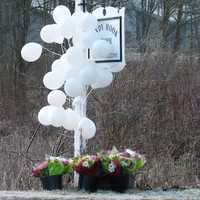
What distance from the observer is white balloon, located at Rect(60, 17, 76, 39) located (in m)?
6.52

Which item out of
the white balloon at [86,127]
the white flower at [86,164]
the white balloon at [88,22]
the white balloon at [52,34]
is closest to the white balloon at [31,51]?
the white balloon at [52,34]

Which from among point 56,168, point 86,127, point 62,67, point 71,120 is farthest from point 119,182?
point 62,67

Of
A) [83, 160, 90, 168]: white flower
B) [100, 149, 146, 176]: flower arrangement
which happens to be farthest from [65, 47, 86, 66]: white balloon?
[83, 160, 90, 168]: white flower

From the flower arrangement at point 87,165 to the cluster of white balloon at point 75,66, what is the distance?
0.62 metres

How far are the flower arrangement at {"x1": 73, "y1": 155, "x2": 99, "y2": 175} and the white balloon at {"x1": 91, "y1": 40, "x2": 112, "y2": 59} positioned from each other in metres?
1.08

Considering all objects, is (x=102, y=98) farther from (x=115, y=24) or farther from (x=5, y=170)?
(x=115, y=24)

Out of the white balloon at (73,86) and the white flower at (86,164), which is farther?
the white balloon at (73,86)

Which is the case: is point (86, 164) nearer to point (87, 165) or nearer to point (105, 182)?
point (87, 165)

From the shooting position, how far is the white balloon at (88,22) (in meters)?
6.32

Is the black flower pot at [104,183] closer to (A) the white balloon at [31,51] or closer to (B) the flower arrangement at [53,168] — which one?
(B) the flower arrangement at [53,168]

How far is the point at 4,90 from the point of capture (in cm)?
1492

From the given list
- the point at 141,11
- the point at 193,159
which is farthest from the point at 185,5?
the point at 193,159

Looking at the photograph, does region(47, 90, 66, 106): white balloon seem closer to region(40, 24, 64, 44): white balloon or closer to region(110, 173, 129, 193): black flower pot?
region(40, 24, 64, 44): white balloon

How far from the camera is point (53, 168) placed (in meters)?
6.10
